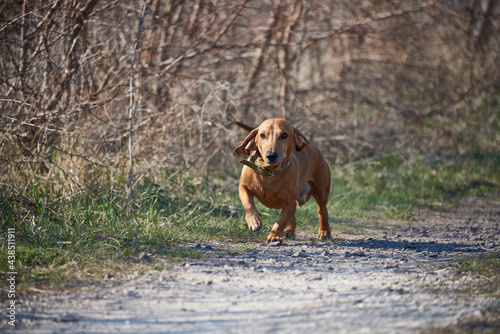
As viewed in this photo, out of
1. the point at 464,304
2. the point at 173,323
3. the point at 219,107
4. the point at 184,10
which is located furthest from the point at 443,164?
the point at 173,323

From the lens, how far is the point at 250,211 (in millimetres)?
4848

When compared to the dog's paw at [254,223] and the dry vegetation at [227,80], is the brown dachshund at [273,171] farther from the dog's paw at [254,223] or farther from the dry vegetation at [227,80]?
the dry vegetation at [227,80]

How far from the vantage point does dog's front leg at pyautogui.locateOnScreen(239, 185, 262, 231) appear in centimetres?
471

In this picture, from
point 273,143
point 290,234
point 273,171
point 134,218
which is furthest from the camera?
point 290,234

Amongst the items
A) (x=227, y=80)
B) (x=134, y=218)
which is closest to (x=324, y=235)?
(x=134, y=218)

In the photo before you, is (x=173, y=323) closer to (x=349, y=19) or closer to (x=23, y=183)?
(x=23, y=183)

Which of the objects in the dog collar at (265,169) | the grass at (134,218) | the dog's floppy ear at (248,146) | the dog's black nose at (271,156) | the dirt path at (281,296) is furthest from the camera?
the dog's floppy ear at (248,146)

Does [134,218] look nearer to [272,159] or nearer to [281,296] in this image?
[272,159]

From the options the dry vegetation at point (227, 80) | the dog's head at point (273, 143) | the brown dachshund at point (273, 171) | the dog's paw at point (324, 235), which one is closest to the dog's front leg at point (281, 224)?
the brown dachshund at point (273, 171)

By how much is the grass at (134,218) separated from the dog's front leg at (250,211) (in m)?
0.32

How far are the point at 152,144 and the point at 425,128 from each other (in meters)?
5.89

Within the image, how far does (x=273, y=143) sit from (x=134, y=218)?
138 centimetres

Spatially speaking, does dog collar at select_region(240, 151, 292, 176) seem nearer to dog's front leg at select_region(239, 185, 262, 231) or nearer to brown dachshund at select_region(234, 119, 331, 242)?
brown dachshund at select_region(234, 119, 331, 242)

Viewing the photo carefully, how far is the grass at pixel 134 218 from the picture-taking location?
13.2 feet
